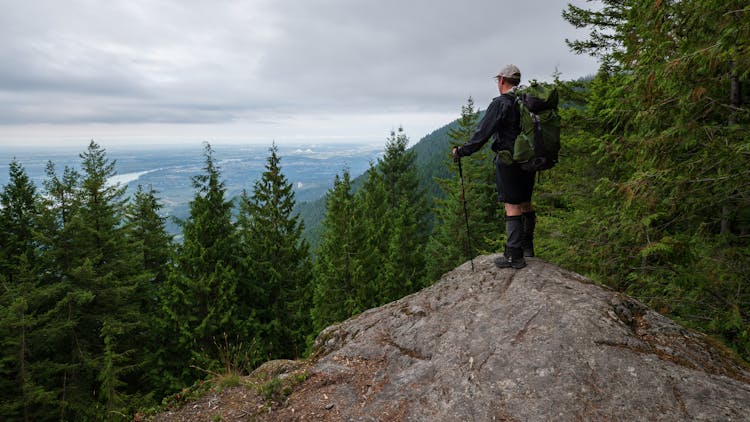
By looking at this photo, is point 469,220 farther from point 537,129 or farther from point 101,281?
point 101,281

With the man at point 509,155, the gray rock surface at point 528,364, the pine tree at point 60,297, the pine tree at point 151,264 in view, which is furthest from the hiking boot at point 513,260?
the pine tree at point 151,264

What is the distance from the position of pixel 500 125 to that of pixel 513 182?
0.85 metres

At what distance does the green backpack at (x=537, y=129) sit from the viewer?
15.0ft

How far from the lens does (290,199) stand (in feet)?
72.8

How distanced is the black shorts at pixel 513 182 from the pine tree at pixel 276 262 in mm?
17494

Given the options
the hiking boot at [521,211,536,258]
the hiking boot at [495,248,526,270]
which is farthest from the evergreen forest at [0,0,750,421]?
the hiking boot at [521,211,536,258]

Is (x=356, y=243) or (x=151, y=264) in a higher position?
(x=356, y=243)

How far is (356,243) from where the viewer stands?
19906 millimetres

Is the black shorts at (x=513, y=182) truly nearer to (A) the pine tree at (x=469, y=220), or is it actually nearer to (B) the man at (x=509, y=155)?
(B) the man at (x=509, y=155)

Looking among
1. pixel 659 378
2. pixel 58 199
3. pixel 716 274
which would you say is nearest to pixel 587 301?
pixel 659 378

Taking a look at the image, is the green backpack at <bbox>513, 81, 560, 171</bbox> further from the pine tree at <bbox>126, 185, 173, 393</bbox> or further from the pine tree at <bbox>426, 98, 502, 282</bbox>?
the pine tree at <bbox>126, 185, 173, 393</bbox>

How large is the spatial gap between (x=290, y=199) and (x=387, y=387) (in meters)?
19.0

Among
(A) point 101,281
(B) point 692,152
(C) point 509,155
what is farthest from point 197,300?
(B) point 692,152

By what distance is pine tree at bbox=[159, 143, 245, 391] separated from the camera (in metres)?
17.3
